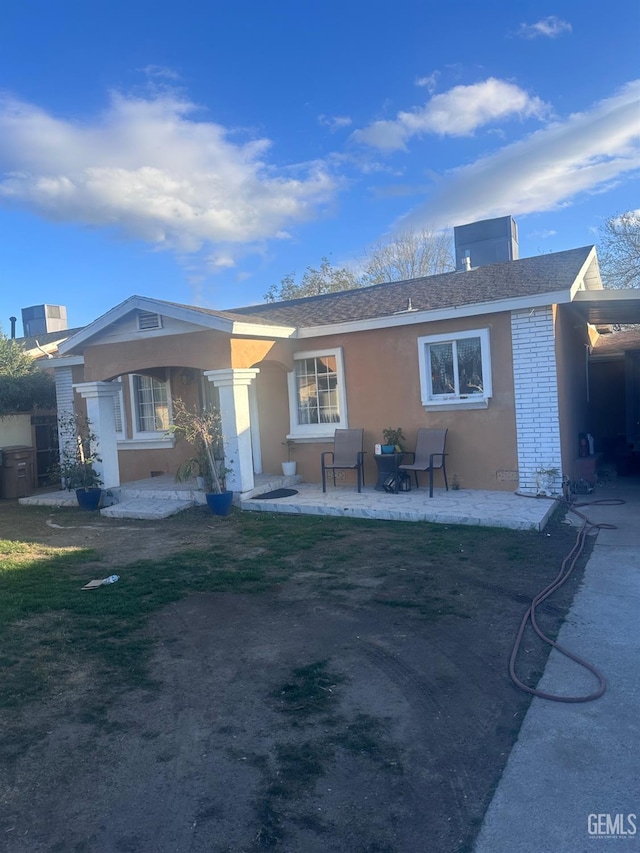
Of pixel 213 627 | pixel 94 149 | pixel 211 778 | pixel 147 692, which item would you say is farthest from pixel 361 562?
pixel 94 149

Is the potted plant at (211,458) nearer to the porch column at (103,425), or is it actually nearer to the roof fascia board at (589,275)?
the porch column at (103,425)

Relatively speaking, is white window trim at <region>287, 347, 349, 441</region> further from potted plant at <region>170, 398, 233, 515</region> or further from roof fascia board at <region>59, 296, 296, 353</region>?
potted plant at <region>170, 398, 233, 515</region>

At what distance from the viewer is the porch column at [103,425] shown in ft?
35.0

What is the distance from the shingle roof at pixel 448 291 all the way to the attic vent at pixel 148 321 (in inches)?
41.5

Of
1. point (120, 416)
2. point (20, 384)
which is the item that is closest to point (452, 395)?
point (120, 416)

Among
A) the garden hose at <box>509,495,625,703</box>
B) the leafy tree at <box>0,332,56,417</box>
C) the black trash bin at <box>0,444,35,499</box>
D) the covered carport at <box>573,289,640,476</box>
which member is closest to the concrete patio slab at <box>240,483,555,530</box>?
the garden hose at <box>509,495,625,703</box>

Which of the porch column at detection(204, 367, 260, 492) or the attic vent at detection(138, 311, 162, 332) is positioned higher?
the attic vent at detection(138, 311, 162, 332)

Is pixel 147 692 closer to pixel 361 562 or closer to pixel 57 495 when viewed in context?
pixel 361 562

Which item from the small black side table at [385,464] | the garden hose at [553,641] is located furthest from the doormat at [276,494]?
the garden hose at [553,641]

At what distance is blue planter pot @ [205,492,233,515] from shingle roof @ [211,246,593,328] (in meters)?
2.71

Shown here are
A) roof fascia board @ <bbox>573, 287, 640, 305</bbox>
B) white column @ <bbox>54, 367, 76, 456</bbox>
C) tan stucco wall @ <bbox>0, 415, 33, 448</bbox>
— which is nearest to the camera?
roof fascia board @ <bbox>573, 287, 640, 305</bbox>

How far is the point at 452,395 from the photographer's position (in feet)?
30.1

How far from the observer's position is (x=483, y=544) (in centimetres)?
652

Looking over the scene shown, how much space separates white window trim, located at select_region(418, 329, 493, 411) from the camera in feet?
28.8
